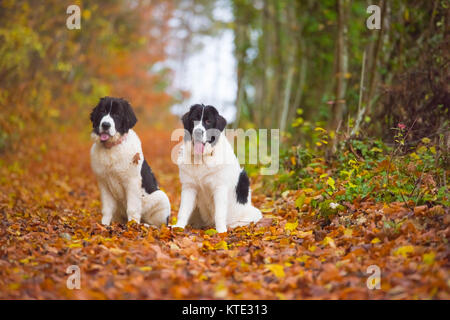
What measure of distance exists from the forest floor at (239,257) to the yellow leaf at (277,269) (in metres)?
0.01

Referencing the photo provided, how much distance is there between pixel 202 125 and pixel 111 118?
3.84 feet

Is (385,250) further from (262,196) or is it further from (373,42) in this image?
(373,42)

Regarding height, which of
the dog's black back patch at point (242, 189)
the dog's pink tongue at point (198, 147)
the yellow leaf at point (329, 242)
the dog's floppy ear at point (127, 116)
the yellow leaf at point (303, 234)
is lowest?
the yellow leaf at point (303, 234)

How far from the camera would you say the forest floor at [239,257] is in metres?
3.65

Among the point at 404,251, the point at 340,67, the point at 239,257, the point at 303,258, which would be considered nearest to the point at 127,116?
the point at 239,257

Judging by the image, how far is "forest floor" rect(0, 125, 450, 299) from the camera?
3646 mm

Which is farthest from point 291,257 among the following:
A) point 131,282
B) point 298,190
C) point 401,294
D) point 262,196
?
point 262,196

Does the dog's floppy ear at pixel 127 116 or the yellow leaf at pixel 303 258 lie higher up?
the dog's floppy ear at pixel 127 116

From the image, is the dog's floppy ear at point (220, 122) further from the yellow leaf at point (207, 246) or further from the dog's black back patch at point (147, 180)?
the yellow leaf at point (207, 246)

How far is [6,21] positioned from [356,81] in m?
8.55

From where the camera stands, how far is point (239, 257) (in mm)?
4574

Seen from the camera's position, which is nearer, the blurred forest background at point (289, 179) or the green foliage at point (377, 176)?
the blurred forest background at point (289, 179)

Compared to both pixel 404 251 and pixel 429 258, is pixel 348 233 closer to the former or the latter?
pixel 404 251

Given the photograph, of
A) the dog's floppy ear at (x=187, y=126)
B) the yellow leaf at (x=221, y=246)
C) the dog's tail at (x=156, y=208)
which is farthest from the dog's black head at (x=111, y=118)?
the yellow leaf at (x=221, y=246)
